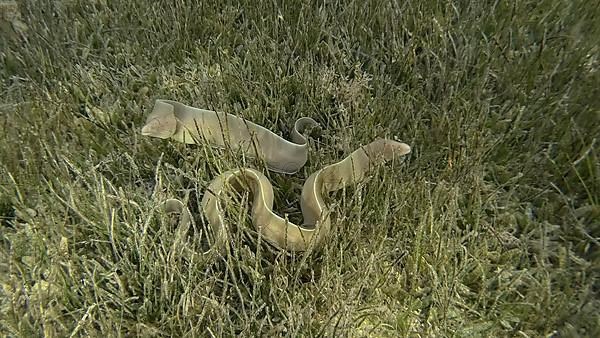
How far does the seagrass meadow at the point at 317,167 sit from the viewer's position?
193 cm

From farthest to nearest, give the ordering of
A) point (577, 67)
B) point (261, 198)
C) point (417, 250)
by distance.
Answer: point (577, 67) < point (261, 198) < point (417, 250)

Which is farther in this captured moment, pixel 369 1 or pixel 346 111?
pixel 369 1

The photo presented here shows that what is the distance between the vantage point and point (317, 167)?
248cm

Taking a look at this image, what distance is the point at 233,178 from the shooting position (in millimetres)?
2314

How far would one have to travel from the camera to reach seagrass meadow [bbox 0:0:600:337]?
1.93 m

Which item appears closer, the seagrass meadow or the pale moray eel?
the seagrass meadow

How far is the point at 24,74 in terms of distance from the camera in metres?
3.13

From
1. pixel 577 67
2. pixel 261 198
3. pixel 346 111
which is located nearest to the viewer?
pixel 261 198

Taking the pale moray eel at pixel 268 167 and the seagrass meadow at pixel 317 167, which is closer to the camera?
the seagrass meadow at pixel 317 167

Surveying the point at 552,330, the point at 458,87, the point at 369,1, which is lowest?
the point at 552,330

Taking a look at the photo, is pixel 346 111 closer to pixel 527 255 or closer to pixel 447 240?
pixel 447 240

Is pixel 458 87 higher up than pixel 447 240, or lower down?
higher up

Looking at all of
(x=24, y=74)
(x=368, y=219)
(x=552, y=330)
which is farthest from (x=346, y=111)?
(x=24, y=74)

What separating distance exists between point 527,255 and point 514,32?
5.15ft
